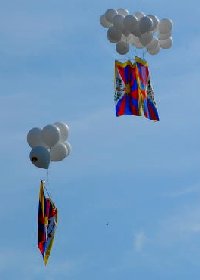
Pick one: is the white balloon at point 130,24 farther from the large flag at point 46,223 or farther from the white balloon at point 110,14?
the large flag at point 46,223

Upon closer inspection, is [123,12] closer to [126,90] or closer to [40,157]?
[126,90]

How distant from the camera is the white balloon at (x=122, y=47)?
43.2 metres

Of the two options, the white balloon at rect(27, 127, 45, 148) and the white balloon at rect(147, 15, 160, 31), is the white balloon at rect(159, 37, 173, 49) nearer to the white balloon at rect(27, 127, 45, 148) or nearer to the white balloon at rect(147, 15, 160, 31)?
the white balloon at rect(147, 15, 160, 31)

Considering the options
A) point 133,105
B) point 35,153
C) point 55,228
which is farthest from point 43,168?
point 133,105

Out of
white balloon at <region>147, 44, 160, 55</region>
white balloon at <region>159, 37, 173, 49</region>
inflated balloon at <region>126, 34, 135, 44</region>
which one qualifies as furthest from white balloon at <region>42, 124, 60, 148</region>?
white balloon at <region>159, 37, 173, 49</region>

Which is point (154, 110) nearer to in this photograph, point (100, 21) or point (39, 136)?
point (100, 21)

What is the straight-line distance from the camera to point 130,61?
147 feet

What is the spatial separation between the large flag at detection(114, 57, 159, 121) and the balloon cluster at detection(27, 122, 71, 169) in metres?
A: 4.70

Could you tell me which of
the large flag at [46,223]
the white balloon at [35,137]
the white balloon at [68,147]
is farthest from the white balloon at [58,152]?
the large flag at [46,223]

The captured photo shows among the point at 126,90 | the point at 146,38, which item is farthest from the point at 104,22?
the point at 126,90

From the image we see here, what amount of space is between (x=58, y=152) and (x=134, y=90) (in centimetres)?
663

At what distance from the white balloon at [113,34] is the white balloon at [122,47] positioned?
403mm

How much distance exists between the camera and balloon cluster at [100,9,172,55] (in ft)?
138

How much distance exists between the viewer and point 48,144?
38.5m
